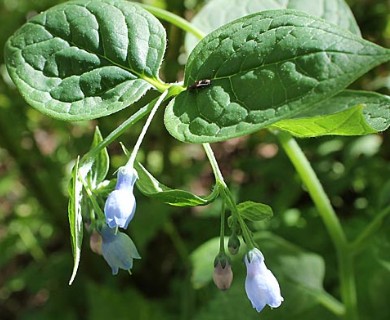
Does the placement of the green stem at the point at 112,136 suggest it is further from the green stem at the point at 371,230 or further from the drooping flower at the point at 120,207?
the green stem at the point at 371,230

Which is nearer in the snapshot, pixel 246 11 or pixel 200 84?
pixel 200 84

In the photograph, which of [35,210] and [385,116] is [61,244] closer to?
[35,210]

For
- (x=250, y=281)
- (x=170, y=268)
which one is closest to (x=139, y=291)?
(x=170, y=268)

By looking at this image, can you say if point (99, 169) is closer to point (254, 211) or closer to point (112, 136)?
point (112, 136)

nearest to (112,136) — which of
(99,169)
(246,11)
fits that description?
(99,169)

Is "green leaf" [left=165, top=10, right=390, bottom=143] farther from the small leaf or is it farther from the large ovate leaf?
the small leaf

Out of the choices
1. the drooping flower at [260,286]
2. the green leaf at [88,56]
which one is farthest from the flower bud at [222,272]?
the green leaf at [88,56]
